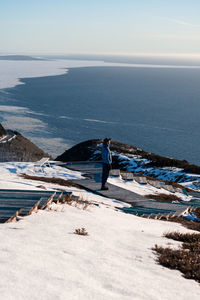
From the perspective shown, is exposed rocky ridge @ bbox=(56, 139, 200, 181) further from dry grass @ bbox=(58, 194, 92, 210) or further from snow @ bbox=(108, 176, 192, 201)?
dry grass @ bbox=(58, 194, 92, 210)

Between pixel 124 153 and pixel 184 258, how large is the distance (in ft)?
145

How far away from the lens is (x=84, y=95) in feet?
532

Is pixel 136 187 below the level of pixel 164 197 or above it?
above

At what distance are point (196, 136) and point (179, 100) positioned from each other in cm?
7742

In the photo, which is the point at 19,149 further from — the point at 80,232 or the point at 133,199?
the point at 80,232

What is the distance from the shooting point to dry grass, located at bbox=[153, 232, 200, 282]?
5464mm

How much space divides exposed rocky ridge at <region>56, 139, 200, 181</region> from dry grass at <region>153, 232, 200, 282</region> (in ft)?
99.1

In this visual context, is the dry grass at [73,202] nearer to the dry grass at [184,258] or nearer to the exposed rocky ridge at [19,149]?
the dry grass at [184,258]

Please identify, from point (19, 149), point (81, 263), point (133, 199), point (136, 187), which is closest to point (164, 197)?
point (136, 187)

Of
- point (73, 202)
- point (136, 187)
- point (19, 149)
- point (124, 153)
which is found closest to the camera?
point (73, 202)

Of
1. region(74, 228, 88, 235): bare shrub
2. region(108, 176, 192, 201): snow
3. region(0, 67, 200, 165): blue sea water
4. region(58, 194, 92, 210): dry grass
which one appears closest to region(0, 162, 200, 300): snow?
region(74, 228, 88, 235): bare shrub

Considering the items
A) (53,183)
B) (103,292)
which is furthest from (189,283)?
(53,183)

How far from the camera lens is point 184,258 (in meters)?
5.91

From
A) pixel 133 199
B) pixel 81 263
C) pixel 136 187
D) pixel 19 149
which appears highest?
pixel 81 263
